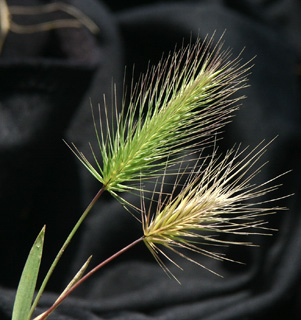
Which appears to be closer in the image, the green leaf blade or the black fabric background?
the green leaf blade

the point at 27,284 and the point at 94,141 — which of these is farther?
the point at 94,141

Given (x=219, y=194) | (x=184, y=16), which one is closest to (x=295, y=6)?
(x=184, y=16)

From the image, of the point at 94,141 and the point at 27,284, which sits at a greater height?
the point at 27,284

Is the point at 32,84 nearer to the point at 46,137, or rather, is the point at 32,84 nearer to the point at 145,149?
the point at 46,137

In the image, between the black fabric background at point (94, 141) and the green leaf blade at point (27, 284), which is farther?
the black fabric background at point (94, 141)
